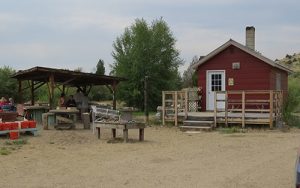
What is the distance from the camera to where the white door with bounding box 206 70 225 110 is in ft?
73.0

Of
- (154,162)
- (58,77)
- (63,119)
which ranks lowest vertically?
(154,162)

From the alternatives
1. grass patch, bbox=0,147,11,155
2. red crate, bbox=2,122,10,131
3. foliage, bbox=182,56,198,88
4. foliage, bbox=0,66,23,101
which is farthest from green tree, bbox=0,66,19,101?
grass patch, bbox=0,147,11,155

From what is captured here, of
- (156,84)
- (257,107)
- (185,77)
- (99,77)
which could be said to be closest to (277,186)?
(257,107)

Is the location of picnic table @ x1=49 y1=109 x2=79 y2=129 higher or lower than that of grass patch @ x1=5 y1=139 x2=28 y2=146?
higher

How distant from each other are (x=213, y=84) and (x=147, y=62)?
63.6 ft

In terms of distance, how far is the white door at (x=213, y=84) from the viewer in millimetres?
22266

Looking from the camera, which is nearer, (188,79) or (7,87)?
(7,87)

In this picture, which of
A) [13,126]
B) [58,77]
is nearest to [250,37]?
[58,77]

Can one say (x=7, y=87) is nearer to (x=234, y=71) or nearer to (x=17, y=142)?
(x=234, y=71)

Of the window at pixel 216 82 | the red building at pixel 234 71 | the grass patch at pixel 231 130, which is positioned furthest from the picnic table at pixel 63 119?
the window at pixel 216 82

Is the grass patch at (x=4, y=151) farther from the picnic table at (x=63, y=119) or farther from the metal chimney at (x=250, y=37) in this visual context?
the metal chimney at (x=250, y=37)

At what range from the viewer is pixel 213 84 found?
73.9 feet

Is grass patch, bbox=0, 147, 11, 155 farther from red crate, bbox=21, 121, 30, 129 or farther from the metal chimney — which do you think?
the metal chimney

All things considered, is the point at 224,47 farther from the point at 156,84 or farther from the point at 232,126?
the point at 156,84
